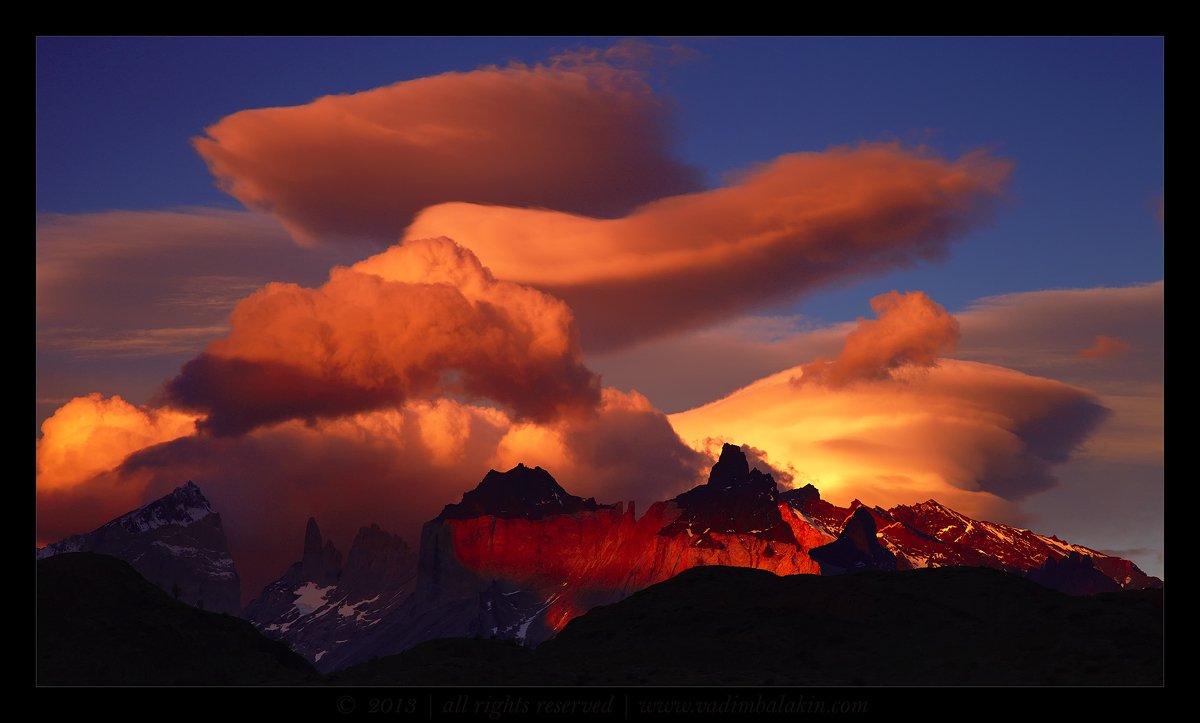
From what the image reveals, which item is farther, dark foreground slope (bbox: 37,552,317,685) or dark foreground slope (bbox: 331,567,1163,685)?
dark foreground slope (bbox: 37,552,317,685)

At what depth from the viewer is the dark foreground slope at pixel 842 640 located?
153875mm

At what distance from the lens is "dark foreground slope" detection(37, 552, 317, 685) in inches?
6368

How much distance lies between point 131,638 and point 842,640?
8819 centimetres

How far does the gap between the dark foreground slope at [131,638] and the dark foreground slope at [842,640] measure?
18467mm

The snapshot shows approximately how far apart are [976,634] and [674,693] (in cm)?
5595

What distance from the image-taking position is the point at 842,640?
17612 cm

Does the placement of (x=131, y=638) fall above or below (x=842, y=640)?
above

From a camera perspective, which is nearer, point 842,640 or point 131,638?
point 131,638

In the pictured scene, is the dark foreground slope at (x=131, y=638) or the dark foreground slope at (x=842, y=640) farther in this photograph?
the dark foreground slope at (x=131, y=638)

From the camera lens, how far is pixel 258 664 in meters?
169

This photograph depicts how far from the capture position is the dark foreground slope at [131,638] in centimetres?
16175

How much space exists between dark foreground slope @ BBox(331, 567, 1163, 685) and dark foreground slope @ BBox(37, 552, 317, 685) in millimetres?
18467
